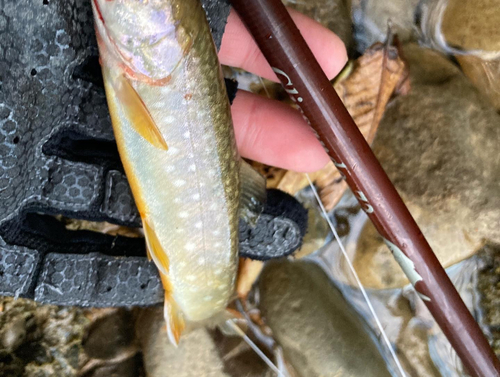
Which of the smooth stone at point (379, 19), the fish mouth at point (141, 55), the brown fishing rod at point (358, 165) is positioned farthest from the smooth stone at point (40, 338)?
the smooth stone at point (379, 19)

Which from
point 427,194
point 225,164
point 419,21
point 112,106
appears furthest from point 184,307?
point 419,21

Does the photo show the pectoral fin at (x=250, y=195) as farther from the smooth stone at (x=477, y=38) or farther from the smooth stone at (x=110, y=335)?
the smooth stone at (x=477, y=38)

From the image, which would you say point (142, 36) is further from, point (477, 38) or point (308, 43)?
point (477, 38)

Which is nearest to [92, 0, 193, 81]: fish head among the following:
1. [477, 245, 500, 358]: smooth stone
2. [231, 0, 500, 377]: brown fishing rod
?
[231, 0, 500, 377]: brown fishing rod

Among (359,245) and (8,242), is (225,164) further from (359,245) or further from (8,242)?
(359,245)

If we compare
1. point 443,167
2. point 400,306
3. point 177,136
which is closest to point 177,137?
point 177,136

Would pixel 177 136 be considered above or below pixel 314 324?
above
